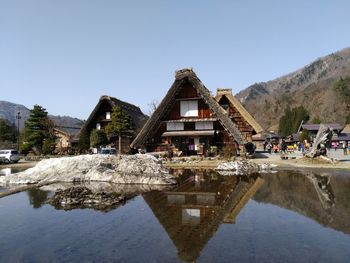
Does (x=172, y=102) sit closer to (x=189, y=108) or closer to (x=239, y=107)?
(x=189, y=108)

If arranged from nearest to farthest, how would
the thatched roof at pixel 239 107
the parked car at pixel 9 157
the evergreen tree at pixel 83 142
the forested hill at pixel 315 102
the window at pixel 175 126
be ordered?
the window at pixel 175 126 < the thatched roof at pixel 239 107 < the parked car at pixel 9 157 < the evergreen tree at pixel 83 142 < the forested hill at pixel 315 102

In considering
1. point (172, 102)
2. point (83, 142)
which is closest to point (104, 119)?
point (83, 142)

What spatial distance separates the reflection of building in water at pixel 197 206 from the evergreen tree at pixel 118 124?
69.9 feet

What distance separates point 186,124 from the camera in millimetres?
33375

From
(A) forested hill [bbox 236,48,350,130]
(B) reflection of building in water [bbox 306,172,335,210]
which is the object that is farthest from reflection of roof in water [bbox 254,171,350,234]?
(A) forested hill [bbox 236,48,350,130]

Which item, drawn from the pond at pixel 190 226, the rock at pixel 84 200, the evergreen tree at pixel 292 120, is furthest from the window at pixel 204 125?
the evergreen tree at pixel 292 120

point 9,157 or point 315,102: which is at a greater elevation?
point 315,102

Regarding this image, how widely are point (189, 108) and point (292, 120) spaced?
55766mm

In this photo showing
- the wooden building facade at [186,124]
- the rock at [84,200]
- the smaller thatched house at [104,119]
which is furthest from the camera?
the smaller thatched house at [104,119]

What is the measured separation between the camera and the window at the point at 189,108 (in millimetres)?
33125

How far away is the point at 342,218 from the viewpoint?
9977mm

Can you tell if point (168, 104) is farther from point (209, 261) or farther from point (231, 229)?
point (209, 261)

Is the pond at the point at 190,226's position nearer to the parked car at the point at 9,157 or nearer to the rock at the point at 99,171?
the rock at the point at 99,171

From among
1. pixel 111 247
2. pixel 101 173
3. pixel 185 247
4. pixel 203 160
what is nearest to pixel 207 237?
pixel 185 247
